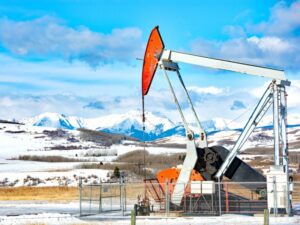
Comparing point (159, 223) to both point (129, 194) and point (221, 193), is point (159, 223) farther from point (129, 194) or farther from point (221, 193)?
point (129, 194)

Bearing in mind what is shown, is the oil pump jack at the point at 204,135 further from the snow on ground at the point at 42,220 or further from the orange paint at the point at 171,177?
the snow on ground at the point at 42,220

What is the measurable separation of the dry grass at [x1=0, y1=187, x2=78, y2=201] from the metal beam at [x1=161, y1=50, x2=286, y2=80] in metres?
19.0

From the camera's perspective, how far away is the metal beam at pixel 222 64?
26.0 meters

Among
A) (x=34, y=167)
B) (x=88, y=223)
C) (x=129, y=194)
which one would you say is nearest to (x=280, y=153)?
(x=88, y=223)

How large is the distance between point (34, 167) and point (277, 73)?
8909 cm

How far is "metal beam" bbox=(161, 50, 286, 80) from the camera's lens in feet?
85.5

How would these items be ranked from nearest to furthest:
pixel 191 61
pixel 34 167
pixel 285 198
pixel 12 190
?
pixel 285 198
pixel 191 61
pixel 12 190
pixel 34 167

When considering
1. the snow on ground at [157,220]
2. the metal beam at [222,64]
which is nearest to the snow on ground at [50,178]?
the snow on ground at [157,220]

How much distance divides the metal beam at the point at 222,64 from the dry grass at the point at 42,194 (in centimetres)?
1905

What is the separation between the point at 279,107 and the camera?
84.6 feet

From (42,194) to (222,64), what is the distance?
26.7 meters

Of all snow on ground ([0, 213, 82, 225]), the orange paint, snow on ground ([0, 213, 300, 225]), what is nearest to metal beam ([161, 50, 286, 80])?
the orange paint

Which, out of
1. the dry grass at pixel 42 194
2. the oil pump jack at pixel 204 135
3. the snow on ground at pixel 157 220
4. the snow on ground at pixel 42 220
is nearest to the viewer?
the snow on ground at pixel 157 220

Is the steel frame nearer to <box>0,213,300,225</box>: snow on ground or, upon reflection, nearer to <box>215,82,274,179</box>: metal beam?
<box>215,82,274,179</box>: metal beam
